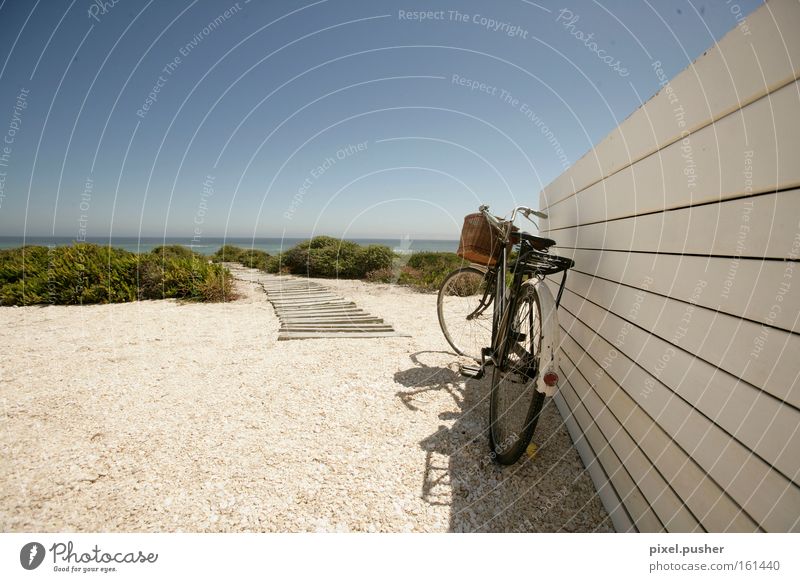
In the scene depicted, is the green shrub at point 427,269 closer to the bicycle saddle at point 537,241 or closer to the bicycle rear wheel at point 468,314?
the bicycle rear wheel at point 468,314

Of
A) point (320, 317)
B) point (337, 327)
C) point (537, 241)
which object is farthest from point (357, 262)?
point (537, 241)

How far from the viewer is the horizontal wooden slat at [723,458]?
966 mm

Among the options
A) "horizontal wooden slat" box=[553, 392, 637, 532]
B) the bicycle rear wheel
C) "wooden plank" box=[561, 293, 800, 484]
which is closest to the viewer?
"wooden plank" box=[561, 293, 800, 484]

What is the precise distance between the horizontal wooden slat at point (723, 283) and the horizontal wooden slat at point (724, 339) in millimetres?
38

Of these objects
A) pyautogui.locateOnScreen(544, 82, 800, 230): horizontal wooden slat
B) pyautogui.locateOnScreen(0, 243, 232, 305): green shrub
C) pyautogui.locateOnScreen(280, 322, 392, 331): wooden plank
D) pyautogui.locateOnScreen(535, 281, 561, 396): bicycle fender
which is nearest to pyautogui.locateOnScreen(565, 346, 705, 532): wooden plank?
pyautogui.locateOnScreen(535, 281, 561, 396): bicycle fender

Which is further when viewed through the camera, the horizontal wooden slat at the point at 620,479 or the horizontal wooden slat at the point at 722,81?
the horizontal wooden slat at the point at 620,479

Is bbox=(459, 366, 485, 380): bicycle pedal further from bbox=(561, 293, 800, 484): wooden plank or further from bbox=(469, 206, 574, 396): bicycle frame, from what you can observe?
bbox=(561, 293, 800, 484): wooden plank

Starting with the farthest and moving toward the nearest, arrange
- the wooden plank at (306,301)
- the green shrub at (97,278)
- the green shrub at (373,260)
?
the green shrub at (373,260) → the wooden plank at (306,301) → the green shrub at (97,278)

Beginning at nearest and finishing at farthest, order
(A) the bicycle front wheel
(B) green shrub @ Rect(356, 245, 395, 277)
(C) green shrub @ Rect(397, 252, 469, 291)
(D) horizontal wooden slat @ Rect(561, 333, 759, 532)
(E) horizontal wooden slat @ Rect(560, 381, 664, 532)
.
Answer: (D) horizontal wooden slat @ Rect(561, 333, 759, 532), (E) horizontal wooden slat @ Rect(560, 381, 664, 532), (A) the bicycle front wheel, (C) green shrub @ Rect(397, 252, 469, 291), (B) green shrub @ Rect(356, 245, 395, 277)

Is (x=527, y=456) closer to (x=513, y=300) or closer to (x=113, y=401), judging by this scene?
(x=513, y=300)

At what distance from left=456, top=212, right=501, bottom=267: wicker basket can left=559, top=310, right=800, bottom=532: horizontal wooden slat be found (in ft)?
4.23

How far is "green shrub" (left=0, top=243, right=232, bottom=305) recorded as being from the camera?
6.80 m

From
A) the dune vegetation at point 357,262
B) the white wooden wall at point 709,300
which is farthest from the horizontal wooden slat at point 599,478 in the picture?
the dune vegetation at point 357,262
